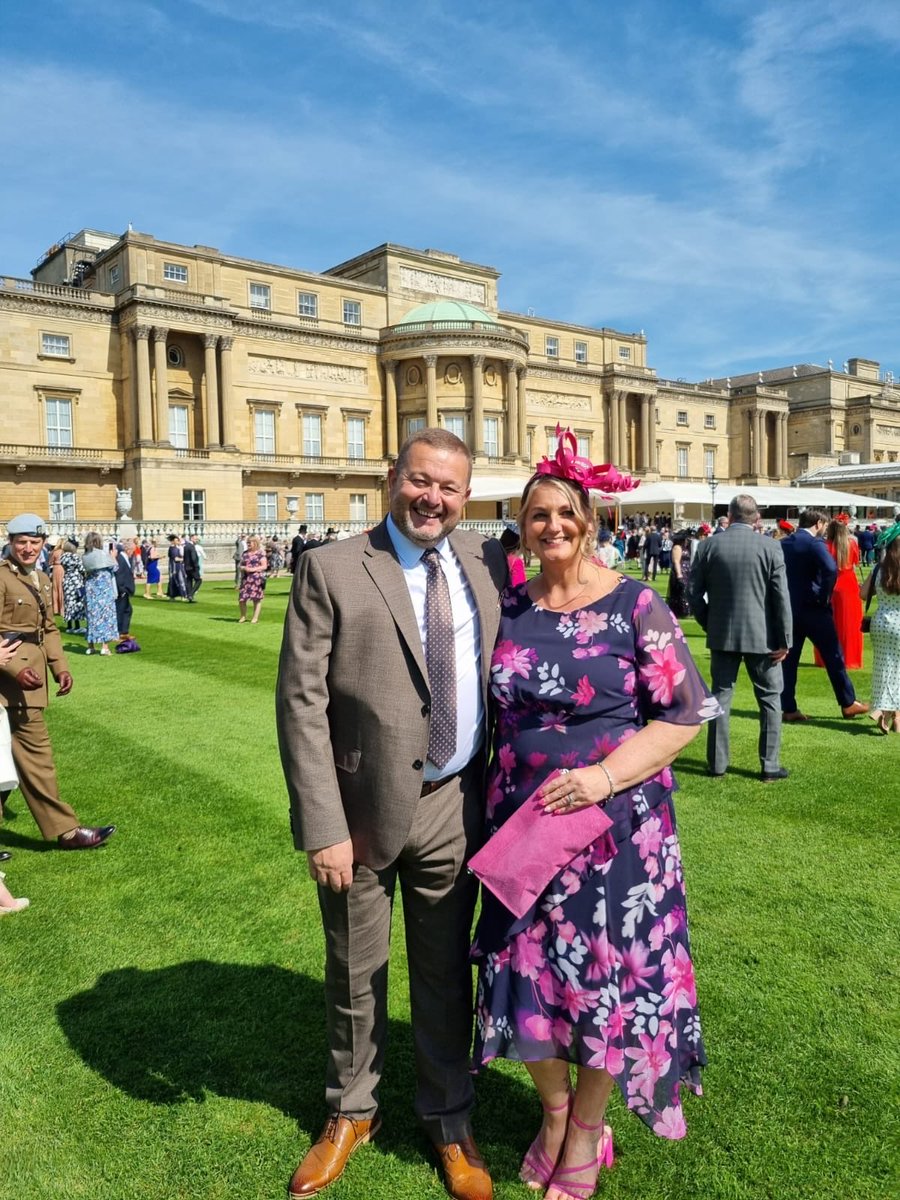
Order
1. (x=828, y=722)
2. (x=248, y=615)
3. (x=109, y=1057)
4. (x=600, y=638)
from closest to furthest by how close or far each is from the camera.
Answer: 1. (x=600, y=638)
2. (x=109, y=1057)
3. (x=828, y=722)
4. (x=248, y=615)

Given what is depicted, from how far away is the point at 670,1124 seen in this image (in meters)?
2.45

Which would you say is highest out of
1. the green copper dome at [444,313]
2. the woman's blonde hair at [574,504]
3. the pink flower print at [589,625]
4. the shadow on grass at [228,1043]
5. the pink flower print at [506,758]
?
the green copper dome at [444,313]

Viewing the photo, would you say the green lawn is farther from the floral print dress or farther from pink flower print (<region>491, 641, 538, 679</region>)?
pink flower print (<region>491, 641, 538, 679</region>)

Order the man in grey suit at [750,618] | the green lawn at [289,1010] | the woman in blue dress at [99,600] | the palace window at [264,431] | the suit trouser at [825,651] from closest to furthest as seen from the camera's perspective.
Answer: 1. the green lawn at [289,1010]
2. the man in grey suit at [750,618]
3. the suit trouser at [825,651]
4. the woman in blue dress at [99,600]
5. the palace window at [264,431]

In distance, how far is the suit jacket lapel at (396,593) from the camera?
2.54 m

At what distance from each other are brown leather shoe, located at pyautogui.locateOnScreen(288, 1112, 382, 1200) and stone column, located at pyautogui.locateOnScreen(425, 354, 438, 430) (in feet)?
148

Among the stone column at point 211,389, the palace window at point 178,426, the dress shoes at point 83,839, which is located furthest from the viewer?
the palace window at point 178,426

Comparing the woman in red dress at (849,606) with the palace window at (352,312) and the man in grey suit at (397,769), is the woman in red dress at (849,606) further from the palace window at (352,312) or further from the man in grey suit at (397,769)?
the palace window at (352,312)

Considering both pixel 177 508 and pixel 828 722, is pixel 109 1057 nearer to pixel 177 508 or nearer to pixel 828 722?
pixel 828 722

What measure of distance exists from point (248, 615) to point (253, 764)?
1216 cm

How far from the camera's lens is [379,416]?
48688 millimetres

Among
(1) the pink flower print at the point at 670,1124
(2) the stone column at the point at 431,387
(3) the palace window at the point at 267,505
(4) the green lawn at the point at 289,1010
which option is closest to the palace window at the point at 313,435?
(3) the palace window at the point at 267,505

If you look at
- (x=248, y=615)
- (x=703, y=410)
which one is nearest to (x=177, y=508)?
(x=248, y=615)

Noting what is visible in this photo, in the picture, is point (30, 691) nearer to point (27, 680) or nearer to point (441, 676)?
point (27, 680)
